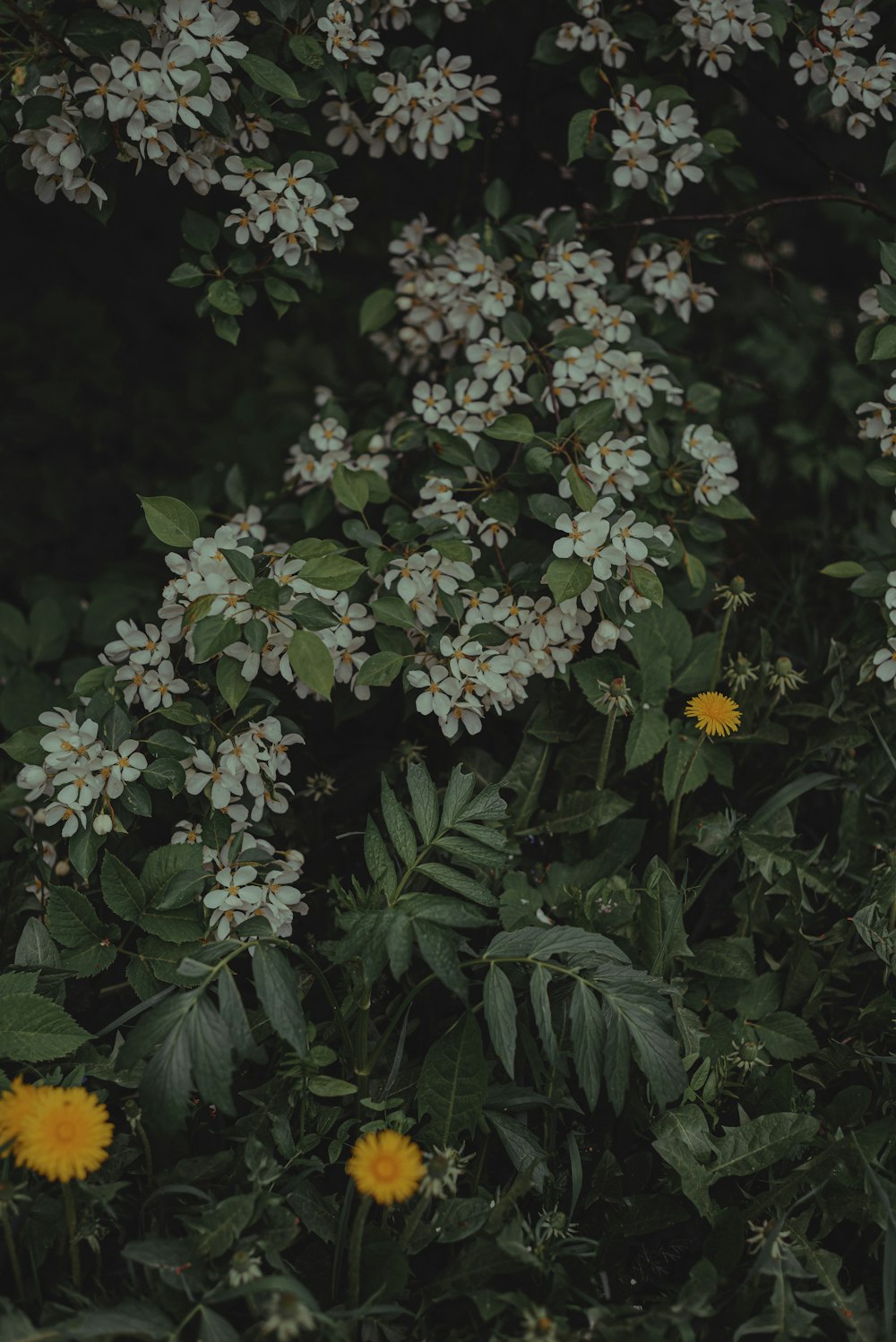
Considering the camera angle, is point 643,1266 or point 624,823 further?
point 624,823

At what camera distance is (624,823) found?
1734 mm

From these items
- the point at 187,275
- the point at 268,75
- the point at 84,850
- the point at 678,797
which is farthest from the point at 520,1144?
the point at 268,75

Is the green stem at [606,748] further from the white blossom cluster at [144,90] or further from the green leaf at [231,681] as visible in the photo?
the white blossom cluster at [144,90]

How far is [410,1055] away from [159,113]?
4.53 ft

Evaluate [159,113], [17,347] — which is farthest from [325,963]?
[17,347]

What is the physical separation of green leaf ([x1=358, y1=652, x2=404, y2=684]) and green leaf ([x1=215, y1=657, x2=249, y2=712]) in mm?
182

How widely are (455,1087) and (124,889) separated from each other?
1.64ft

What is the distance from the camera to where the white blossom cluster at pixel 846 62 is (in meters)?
1.74

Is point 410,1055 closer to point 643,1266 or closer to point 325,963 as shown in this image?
point 325,963

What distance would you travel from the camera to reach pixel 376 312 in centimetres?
202

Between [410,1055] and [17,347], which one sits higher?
[17,347]

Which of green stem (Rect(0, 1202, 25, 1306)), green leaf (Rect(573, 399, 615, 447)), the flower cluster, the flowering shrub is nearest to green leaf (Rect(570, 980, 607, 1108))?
the flowering shrub

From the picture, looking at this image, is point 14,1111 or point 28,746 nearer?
point 14,1111

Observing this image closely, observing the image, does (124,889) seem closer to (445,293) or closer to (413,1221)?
(413,1221)
